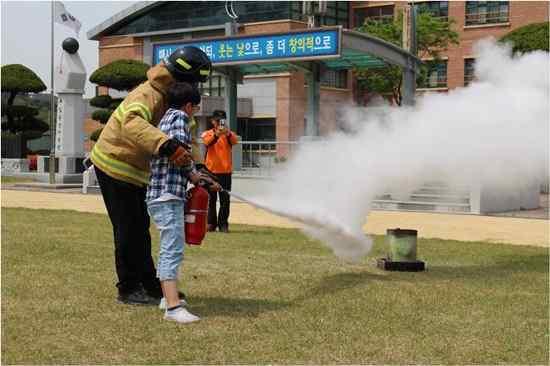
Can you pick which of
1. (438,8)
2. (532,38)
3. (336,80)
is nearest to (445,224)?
(532,38)

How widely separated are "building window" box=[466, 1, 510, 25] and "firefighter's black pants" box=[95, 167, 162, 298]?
41.4 meters

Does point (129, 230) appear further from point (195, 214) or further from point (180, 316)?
point (180, 316)

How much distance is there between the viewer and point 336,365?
15.8ft

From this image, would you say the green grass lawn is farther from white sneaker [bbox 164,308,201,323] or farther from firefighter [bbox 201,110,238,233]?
firefighter [bbox 201,110,238,233]

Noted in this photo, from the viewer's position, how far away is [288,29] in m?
43.6

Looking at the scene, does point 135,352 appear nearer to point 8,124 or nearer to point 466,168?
point 466,168

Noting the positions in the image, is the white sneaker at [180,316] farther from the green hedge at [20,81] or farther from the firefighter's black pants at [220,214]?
the green hedge at [20,81]

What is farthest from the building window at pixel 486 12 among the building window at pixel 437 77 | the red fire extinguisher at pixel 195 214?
the red fire extinguisher at pixel 195 214

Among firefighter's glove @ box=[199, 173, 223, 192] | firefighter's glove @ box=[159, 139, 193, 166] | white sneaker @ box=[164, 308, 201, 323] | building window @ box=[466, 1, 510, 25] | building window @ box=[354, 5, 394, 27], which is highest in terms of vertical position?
building window @ box=[354, 5, 394, 27]

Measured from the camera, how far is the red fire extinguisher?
6230 millimetres

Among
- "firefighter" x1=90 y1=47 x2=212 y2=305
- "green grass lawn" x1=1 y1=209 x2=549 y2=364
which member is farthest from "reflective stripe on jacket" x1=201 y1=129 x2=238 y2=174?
"firefighter" x1=90 y1=47 x2=212 y2=305

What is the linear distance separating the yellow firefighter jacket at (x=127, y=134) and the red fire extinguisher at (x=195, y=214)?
45 cm

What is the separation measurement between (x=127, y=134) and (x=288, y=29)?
38.7 m

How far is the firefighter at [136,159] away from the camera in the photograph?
19.4ft
